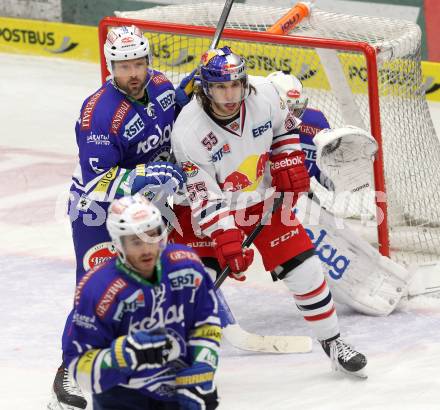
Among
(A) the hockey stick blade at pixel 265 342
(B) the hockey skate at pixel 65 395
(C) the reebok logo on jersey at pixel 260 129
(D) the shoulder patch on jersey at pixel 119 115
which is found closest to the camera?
(B) the hockey skate at pixel 65 395

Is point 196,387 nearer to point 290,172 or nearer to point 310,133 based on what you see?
point 290,172

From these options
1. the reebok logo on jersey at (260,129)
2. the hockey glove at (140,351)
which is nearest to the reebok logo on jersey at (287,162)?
the reebok logo on jersey at (260,129)

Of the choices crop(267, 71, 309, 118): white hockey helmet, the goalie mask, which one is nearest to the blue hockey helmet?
the goalie mask

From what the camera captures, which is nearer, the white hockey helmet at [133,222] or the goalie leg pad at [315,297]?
the white hockey helmet at [133,222]

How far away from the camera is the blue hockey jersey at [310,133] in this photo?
17.6 ft

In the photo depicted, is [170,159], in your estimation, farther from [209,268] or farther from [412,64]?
[412,64]

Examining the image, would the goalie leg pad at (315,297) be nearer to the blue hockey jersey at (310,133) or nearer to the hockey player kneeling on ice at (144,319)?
the blue hockey jersey at (310,133)

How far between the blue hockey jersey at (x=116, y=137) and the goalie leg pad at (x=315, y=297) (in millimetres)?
680

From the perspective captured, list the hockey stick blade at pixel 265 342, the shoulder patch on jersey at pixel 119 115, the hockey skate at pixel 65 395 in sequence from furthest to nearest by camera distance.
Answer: the hockey stick blade at pixel 265 342 < the shoulder patch on jersey at pixel 119 115 < the hockey skate at pixel 65 395

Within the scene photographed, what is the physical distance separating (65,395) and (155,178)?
2.74ft

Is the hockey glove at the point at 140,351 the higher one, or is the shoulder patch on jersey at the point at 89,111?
the hockey glove at the point at 140,351

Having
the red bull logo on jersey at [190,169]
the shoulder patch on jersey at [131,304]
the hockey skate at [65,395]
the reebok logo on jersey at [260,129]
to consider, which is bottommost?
the hockey skate at [65,395]

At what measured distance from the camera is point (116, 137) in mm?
4434

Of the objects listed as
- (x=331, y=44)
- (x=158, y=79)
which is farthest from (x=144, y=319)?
(x=331, y=44)
